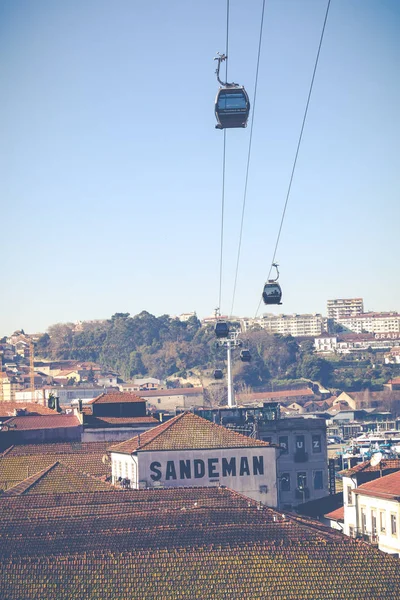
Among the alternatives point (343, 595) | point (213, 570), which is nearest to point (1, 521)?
point (213, 570)

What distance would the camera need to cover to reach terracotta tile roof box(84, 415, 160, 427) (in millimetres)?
102812

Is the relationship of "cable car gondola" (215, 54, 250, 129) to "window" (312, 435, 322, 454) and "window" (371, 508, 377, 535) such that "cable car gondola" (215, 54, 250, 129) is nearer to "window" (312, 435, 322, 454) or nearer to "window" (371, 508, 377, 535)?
"window" (371, 508, 377, 535)

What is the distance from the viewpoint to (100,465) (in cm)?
7775

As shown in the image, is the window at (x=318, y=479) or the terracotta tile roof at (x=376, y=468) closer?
the terracotta tile roof at (x=376, y=468)

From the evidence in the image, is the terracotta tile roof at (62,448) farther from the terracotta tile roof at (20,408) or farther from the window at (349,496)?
the terracotta tile roof at (20,408)

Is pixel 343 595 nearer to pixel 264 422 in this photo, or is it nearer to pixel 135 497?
pixel 135 497

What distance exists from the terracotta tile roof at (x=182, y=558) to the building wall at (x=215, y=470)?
16.5 m

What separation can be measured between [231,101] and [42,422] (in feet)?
229

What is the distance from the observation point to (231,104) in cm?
4444

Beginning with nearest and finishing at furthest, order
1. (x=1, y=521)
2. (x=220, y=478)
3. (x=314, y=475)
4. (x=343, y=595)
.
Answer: (x=343, y=595) → (x=1, y=521) → (x=220, y=478) → (x=314, y=475)

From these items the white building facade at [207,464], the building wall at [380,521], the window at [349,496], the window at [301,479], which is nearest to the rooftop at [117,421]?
the window at [301,479]

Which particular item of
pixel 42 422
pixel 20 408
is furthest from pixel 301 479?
pixel 20 408

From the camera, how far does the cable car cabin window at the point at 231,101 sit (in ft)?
146

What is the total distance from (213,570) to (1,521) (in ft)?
34.5
